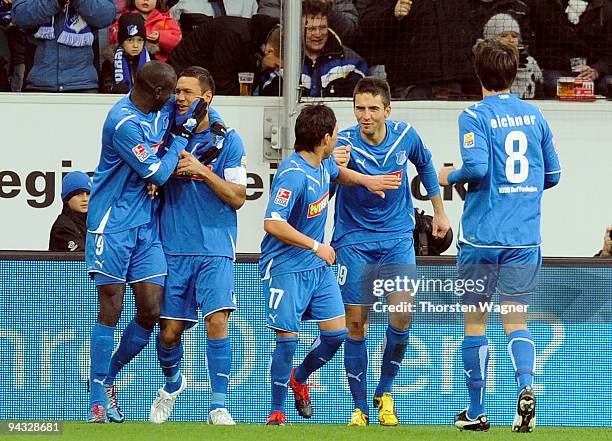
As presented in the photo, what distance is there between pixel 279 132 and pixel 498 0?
84.9 inches

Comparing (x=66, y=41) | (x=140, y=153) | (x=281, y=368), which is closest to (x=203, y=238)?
(x=140, y=153)

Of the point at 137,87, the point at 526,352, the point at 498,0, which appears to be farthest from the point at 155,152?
the point at 498,0

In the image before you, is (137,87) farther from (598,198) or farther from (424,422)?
(598,198)

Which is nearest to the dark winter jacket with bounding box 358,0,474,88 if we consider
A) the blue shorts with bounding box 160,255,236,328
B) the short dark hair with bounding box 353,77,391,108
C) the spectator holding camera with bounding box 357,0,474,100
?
the spectator holding camera with bounding box 357,0,474,100

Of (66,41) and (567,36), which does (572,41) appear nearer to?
→ (567,36)

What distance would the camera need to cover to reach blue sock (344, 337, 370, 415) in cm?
854

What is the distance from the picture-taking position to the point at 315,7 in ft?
36.3

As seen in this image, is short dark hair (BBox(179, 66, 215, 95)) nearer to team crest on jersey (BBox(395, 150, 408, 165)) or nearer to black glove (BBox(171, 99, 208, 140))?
black glove (BBox(171, 99, 208, 140))

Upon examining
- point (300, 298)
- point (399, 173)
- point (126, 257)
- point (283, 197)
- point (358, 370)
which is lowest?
point (358, 370)

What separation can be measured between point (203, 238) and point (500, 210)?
1.86 meters

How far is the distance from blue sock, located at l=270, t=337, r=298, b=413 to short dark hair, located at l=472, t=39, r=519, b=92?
1901 mm

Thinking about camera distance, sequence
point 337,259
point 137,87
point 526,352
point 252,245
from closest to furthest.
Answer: point 526,352, point 137,87, point 337,259, point 252,245

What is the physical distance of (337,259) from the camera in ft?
29.1

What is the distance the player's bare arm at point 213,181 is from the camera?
26.7 ft
